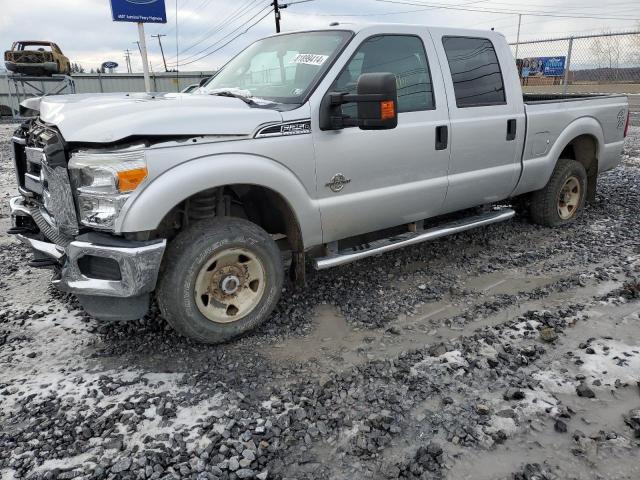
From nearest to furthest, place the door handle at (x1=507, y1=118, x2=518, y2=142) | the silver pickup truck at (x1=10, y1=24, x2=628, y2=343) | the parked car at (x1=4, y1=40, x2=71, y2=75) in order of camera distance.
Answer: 1. the silver pickup truck at (x1=10, y1=24, x2=628, y2=343)
2. the door handle at (x1=507, y1=118, x2=518, y2=142)
3. the parked car at (x1=4, y1=40, x2=71, y2=75)

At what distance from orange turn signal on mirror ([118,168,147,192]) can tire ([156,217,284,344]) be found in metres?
0.46

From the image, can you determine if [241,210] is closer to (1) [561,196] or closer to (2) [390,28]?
(2) [390,28]

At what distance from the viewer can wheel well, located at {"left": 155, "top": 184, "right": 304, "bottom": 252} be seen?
322cm

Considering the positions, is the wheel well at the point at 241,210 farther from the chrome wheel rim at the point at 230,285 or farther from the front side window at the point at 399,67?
the front side window at the point at 399,67

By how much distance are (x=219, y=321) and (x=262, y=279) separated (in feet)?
1.30

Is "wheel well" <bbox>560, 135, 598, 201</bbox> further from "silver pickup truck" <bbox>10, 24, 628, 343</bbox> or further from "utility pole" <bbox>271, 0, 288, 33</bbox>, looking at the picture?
"utility pole" <bbox>271, 0, 288, 33</bbox>

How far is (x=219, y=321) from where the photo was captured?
326cm

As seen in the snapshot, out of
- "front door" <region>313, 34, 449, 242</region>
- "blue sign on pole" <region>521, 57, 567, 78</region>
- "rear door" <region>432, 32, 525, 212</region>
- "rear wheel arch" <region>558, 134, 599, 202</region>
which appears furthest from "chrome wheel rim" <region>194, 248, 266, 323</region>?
"blue sign on pole" <region>521, 57, 567, 78</region>

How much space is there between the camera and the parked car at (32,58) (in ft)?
64.2

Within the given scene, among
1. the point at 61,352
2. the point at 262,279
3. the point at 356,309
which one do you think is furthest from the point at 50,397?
the point at 356,309

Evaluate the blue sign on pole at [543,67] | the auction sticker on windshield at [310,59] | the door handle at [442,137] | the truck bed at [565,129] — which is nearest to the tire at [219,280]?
the auction sticker on windshield at [310,59]

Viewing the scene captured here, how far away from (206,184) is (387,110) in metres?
1.21

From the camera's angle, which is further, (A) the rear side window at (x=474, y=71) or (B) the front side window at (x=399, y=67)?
(A) the rear side window at (x=474, y=71)

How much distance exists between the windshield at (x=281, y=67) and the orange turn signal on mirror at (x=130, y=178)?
1190 millimetres
